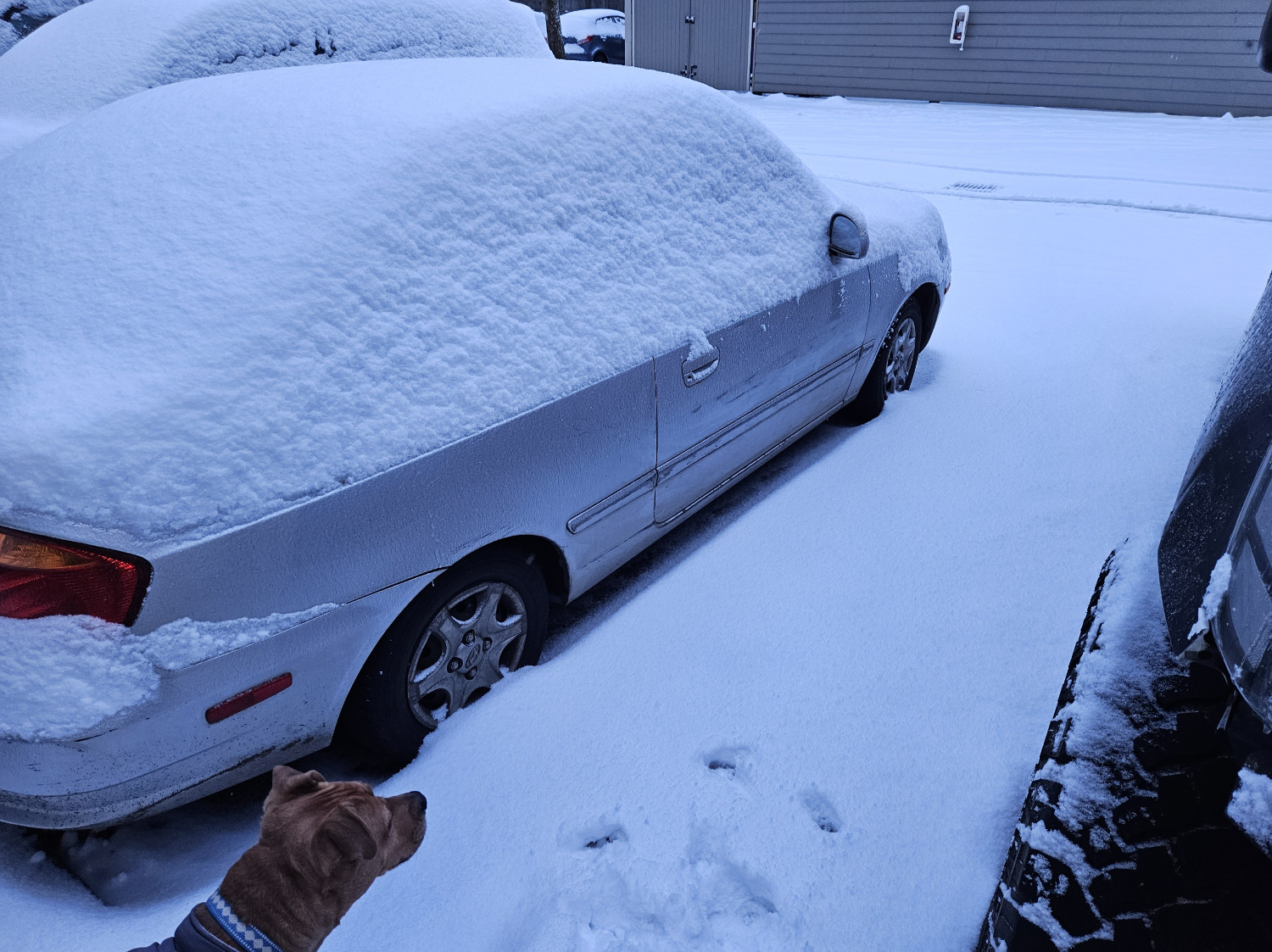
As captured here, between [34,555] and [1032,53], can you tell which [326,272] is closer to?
[34,555]

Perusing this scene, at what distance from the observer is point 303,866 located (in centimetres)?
140

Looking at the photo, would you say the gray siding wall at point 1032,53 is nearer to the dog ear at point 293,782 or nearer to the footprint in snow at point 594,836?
the footprint in snow at point 594,836

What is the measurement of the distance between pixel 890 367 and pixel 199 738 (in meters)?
3.27

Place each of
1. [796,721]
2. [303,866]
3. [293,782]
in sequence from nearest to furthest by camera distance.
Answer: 1. [303,866]
2. [293,782]
3. [796,721]

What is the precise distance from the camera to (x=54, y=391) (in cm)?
150

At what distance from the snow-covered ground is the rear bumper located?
0.30 meters

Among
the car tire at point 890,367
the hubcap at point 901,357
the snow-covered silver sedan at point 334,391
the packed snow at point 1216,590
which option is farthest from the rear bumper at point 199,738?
the hubcap at point 901,357

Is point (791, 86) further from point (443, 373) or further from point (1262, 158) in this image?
point (443, 373)

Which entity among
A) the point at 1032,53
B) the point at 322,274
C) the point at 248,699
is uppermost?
the point at 1032,53

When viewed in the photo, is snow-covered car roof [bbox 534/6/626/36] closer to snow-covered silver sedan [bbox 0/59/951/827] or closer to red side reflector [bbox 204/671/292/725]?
snow-covered silver sedan [bbox 0/59/951/827]

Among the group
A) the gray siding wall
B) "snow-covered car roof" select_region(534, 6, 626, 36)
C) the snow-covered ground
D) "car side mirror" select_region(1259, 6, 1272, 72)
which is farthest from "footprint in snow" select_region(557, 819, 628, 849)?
"snow-covered car roof" select_region(534, 6, 626, 36)

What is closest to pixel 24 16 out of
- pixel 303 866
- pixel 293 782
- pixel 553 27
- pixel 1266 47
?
pixel 553 27

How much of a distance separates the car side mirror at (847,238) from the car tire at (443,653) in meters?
1.72

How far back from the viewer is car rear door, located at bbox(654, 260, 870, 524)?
2.44m
